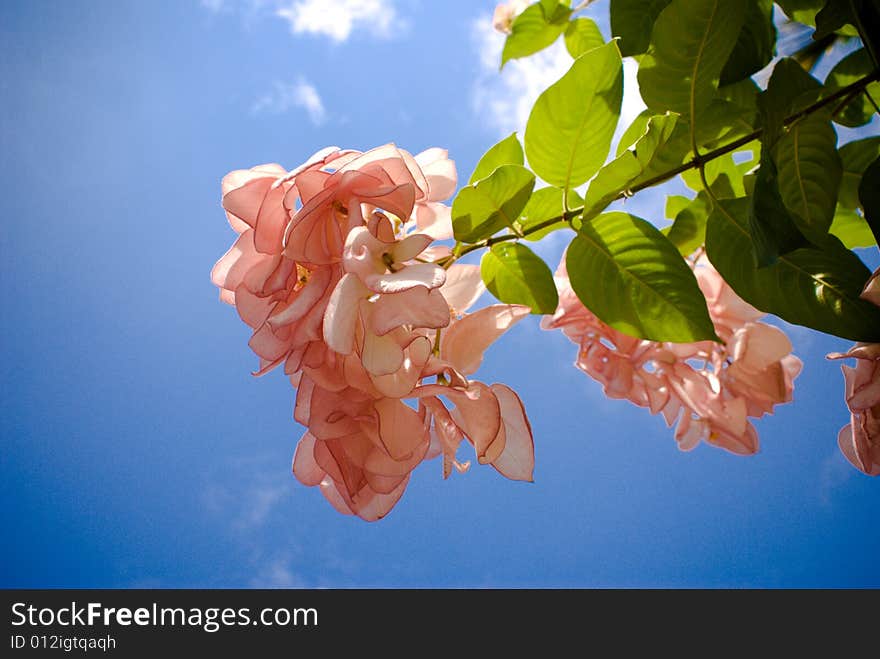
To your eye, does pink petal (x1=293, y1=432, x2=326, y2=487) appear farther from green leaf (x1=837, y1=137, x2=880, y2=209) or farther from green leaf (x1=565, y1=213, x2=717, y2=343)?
green leaf (x1=837, y1=137, x2=880, y2=209)

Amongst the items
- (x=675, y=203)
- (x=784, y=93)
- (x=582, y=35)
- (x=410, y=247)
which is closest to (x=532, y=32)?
(x=582, y=35)

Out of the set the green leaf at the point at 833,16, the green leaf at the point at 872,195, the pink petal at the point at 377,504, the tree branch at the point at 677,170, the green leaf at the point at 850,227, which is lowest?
the pink petal at the point at 377,504

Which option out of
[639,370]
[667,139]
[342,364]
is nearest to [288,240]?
[342,364]

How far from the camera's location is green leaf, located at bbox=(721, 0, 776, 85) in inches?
Answer: 15.3

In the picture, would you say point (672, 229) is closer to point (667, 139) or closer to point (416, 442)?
point (667, 139)

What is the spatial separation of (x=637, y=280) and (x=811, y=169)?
0.12m

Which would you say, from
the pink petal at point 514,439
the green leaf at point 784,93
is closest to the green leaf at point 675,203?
the green leaf at point 784,93

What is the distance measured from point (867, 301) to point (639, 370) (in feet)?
0.74

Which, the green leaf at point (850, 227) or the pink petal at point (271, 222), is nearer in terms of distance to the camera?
the pink petal at point (271, 222)

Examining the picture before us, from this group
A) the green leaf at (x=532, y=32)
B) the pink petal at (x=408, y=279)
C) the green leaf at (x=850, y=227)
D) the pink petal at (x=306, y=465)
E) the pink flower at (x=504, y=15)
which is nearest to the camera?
the pink petal at (x=408, y=279)

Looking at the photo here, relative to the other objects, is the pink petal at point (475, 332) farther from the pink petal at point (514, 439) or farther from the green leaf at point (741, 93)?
the green leaf at point (741, 93)

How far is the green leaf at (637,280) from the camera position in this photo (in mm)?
351

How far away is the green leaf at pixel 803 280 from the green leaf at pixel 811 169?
0.08 feet

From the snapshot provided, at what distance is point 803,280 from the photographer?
1.11ft
